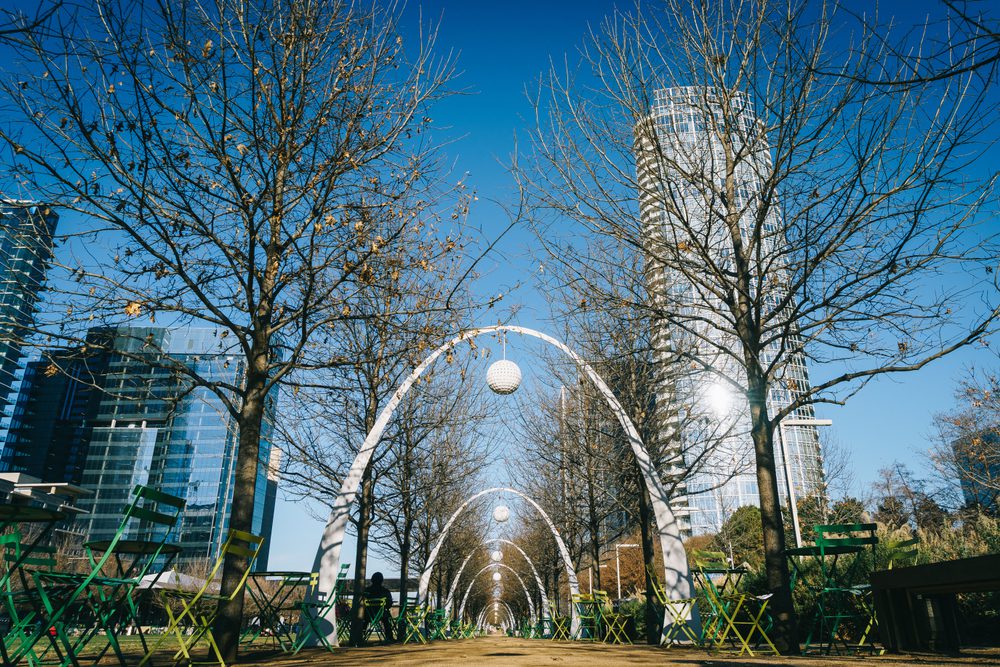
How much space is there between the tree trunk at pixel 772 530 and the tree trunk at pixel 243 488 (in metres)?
5.70

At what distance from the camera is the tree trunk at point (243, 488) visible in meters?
6.34

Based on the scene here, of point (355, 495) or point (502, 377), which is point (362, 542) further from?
point (502, 377)

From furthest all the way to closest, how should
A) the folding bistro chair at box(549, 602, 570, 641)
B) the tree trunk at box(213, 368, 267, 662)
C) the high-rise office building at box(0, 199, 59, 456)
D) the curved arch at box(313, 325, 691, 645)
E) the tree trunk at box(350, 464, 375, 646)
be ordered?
the folding bistro chair at box(549, 602, 570, 641)
the tree trunk at box(350, 464, 375, 646)
the curved arch at box(313, 325, 691, 645)
the tree trunk at box(213, 368, 267, 662)
the high-rise office building at box(0, 199, 59, 456)

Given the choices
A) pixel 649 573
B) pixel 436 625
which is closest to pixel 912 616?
pixel 649 573

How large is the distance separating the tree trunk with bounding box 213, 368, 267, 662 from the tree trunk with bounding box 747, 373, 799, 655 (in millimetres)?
5695

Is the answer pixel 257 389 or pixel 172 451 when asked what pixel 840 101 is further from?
pixel 172 451

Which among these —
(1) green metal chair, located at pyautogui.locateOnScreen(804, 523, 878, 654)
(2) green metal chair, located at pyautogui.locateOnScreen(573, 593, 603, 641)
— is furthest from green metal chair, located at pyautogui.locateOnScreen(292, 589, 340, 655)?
(1) green metal chair, located at pyautogui.locateOnScreen(804, 523, 878, 654)

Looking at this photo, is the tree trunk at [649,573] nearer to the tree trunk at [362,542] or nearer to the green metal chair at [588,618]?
the green metal chair at [588,618]

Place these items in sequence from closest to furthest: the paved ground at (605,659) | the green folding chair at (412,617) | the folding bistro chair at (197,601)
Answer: the folding bistro chair at (197,601)
the paved ground at (605,659)
the green folding chair at (412,617)

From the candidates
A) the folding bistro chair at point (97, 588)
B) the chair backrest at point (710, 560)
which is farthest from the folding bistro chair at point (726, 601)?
the folding bistro chair at point (97, 588)

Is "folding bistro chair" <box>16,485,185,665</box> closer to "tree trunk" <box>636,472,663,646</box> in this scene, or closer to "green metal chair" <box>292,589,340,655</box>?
"green metal chair" <box>292,589,340,655</box>

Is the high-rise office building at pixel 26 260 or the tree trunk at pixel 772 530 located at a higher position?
the high-rise office building at pixel 26 260

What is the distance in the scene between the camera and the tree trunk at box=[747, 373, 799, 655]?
669cm

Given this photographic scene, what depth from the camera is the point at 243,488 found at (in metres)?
6.93
